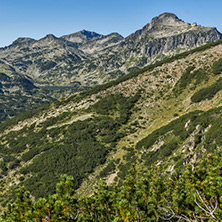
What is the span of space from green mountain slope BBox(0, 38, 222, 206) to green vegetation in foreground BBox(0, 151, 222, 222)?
41.1ft

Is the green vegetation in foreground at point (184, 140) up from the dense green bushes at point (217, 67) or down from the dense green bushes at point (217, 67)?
down

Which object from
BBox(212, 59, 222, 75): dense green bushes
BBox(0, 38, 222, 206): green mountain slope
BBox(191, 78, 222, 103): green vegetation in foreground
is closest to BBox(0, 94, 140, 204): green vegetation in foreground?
BBox(0, 38, 222, 206): green mountain slope

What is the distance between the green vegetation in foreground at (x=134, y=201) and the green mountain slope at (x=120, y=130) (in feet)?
41.1

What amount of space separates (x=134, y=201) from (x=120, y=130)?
172 feet

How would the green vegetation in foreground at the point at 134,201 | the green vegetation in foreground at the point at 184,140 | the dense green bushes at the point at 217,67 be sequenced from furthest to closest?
1. the dense green bushes at the point at 217,67
2. the green vegetation in foreground at the point at 184,140
3. the green vegetation in foreground at the point at 134,201

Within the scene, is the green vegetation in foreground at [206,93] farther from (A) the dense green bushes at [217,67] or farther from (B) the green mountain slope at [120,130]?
(A) the dense green bushes at [217,67]

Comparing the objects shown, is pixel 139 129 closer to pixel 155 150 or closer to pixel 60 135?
pixel 155 150

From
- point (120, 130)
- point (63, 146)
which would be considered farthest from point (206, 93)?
point (63, 146)

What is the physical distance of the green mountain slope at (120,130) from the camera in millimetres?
47656

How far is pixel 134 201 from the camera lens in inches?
741

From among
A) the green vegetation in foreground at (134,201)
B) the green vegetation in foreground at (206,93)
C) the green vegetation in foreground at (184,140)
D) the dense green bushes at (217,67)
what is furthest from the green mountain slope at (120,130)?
the green vegetation in foreground at (134,201)

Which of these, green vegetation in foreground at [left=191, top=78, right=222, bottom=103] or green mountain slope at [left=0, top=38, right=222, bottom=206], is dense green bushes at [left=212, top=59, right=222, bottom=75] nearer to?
green mountain slope at [left=0, top=38, right=222, bottom=206]

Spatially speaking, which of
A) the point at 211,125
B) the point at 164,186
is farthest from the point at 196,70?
the point at 164,186

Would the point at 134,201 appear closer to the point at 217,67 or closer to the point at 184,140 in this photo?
the point at 184,140
